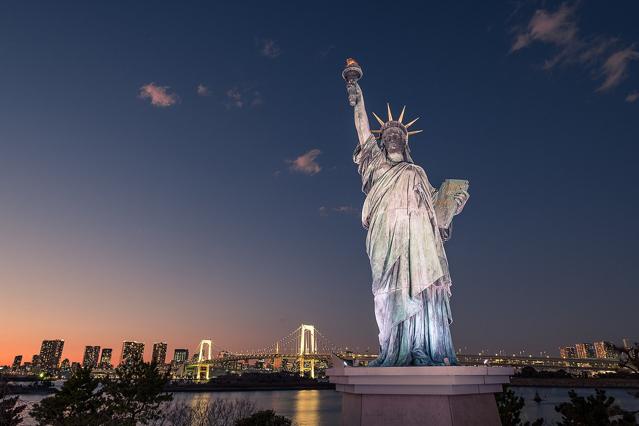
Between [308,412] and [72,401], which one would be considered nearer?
[72,401]

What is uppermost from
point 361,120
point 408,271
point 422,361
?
point 361,120

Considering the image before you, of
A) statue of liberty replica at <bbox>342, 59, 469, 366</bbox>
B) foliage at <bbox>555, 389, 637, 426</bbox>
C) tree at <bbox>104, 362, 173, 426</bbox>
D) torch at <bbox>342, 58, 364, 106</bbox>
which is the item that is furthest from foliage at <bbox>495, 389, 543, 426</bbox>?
tree at <bbox>104, 362, 173, 426</bbox>

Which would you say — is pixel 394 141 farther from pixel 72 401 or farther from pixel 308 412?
pixel 308 412

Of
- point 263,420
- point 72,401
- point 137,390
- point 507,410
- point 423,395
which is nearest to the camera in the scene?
point 423,395

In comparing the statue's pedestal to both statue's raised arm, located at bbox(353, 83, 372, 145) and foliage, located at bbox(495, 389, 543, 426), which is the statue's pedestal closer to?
statue's raised arm, located at bbox(353, 83, 372, 145)

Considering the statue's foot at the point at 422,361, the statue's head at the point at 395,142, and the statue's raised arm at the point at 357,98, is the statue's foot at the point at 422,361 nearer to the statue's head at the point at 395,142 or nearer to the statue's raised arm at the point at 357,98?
the statue's head at the point at 395,142

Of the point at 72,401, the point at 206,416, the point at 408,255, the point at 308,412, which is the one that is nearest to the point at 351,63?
the point at 408,255

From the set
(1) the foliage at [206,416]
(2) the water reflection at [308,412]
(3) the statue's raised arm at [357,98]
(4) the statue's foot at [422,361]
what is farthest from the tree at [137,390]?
(3) the statue's raised arm at [357,98]
